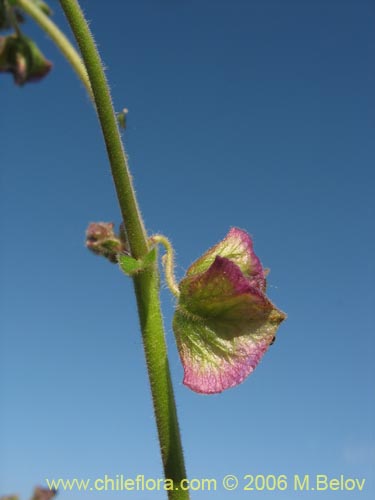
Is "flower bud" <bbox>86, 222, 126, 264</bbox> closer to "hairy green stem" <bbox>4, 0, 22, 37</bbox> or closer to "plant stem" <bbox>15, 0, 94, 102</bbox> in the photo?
"plant stem" <bbox>15, 0, 94, 102</bbox>

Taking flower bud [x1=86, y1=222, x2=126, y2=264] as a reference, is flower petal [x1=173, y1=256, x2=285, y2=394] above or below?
below

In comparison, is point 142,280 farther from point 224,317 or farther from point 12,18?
point 12,18

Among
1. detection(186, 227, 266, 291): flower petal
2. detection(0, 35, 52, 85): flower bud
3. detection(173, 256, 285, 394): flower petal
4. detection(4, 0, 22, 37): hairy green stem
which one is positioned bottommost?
detection(173, 256, 285, 394): flower petal

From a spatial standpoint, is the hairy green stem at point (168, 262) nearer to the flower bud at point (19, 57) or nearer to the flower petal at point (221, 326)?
the flower petal at point (221, 326)

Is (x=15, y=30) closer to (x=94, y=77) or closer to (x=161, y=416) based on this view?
(x=94, y=77)

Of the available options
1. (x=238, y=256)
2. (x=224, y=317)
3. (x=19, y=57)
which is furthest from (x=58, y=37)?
(x=224, y=317)

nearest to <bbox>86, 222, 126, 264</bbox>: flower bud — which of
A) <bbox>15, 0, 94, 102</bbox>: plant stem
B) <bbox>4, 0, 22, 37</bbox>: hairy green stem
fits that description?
<bbox>15, 0, 94, 102</bbox>: plant stem
